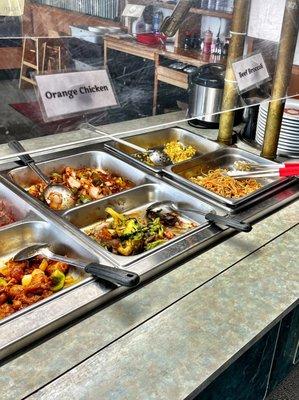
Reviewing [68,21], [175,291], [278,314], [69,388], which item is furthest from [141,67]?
[69,388]

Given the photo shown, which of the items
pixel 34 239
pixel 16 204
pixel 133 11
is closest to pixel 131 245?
pixel 34 239

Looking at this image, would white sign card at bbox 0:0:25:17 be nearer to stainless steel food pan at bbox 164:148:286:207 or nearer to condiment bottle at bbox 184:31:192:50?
condiment bottle at bbox 184:31:192:50

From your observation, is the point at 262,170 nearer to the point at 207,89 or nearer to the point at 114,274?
the point at 207,89

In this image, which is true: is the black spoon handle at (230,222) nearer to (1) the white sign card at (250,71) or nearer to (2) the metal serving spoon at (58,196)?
(2) the metal serving spoon at (58,196)

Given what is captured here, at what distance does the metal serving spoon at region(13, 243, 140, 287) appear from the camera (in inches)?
36.6

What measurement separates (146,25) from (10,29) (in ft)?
1.36

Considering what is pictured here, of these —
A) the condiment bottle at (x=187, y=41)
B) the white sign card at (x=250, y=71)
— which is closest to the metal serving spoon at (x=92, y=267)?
the condiment bottle at (x=187, y=41)

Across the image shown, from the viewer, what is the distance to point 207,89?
1.79 metres

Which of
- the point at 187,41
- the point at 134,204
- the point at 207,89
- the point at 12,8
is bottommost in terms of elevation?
the point at 134,204

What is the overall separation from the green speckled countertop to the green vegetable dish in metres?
0.15

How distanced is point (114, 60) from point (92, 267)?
58 centimetres

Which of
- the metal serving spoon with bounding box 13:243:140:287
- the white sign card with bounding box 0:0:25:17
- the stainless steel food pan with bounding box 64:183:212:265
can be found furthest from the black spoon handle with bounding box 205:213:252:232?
the white sign card with bounding box 0:0:25:17

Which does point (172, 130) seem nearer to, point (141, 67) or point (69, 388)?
point (141, 67)

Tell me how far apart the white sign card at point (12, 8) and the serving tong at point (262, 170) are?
0.98 meters
